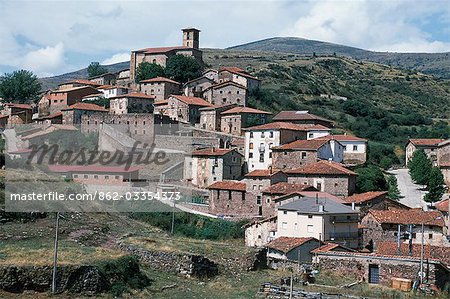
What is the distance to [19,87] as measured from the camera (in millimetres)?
87000

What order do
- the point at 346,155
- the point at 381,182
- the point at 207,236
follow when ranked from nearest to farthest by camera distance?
the point at 207,236
the point at 381,182
the point at 346,155

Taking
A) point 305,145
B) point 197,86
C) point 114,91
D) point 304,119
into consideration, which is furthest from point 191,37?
point 305,145

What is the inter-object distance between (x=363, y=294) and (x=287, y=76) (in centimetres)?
9027

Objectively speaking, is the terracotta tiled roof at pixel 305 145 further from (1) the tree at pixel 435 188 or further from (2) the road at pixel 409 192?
(1) the tree at pixel 435 188

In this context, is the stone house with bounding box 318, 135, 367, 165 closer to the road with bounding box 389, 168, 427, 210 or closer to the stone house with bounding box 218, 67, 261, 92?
the road with bounding box 389, 168, 427, 210

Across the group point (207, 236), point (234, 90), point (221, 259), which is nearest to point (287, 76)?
point (234, 90)

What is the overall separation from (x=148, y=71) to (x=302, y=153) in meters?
36.9

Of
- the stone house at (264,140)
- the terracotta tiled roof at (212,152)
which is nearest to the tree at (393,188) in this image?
the stone house at (264,140)

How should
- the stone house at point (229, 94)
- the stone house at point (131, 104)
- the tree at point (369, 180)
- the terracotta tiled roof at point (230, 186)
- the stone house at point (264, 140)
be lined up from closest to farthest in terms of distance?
1. the terracotta tiled roof at point (230, 186)
2. the tree at point (369, 180)
3. the stone house at point (264, 140)
4. the stone house at point (131, 104)
5. the stone house at point (229, 94)

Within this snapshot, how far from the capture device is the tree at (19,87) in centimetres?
8607

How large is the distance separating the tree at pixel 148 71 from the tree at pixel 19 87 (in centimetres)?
1500

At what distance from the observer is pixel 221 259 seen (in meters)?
27.1

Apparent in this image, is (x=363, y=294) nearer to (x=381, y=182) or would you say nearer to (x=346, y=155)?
(x=381, y=182)

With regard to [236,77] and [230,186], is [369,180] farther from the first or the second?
[236,77]
